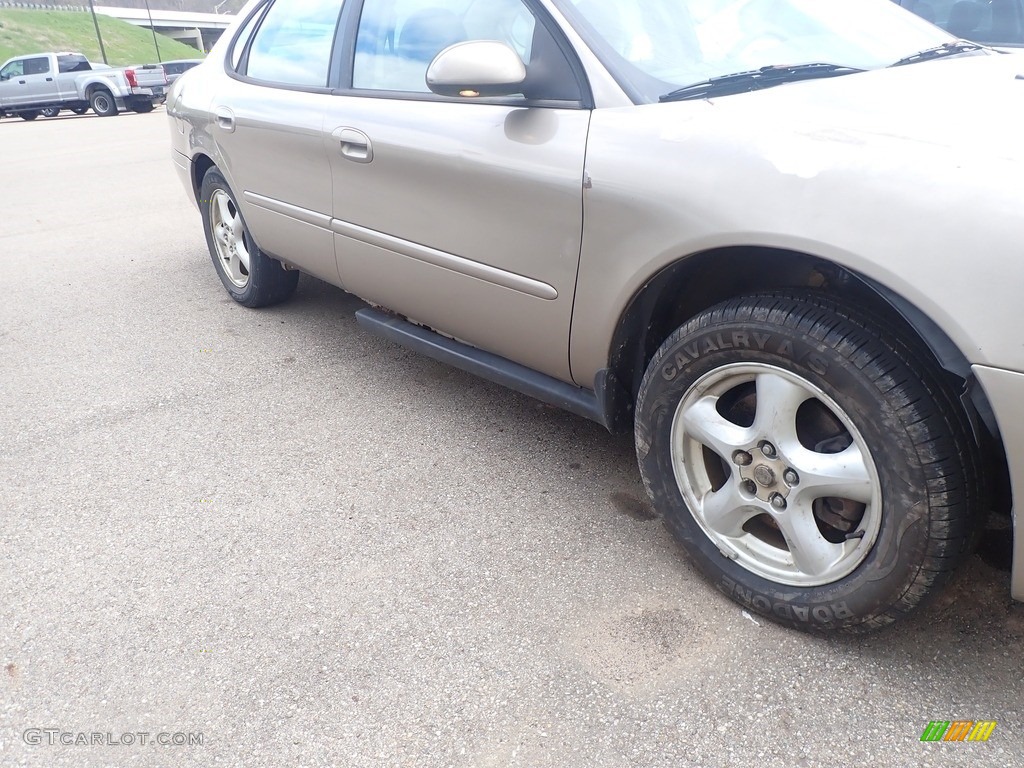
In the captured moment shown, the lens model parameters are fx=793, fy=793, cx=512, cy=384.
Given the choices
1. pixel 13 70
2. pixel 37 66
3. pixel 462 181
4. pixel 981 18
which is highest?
pixel 981 18

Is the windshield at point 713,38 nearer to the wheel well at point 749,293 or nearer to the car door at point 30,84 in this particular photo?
the wheel well at point 749,293

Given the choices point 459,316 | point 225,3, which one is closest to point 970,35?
point 459,316

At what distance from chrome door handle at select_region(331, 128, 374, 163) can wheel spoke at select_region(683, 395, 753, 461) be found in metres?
1.46

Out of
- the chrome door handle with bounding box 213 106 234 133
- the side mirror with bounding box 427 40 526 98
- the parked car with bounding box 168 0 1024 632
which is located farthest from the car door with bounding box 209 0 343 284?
the side mirror with bounding box 427 40 526 98

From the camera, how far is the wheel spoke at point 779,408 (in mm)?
1817

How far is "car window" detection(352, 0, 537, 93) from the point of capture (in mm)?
2383

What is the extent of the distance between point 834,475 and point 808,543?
0.20 metres

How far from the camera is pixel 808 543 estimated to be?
Answer: 1.87 m

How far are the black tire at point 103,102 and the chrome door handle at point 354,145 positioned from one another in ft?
67.2

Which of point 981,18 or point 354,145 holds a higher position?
point 981,18

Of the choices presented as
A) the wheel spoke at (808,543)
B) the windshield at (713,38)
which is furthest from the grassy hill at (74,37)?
the wheel spoke at (808,543)

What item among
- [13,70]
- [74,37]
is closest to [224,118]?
[13,70]

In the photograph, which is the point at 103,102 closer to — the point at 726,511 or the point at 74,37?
the point at 726,511

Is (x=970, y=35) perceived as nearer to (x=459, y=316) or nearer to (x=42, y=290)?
(x=459, y=316)
